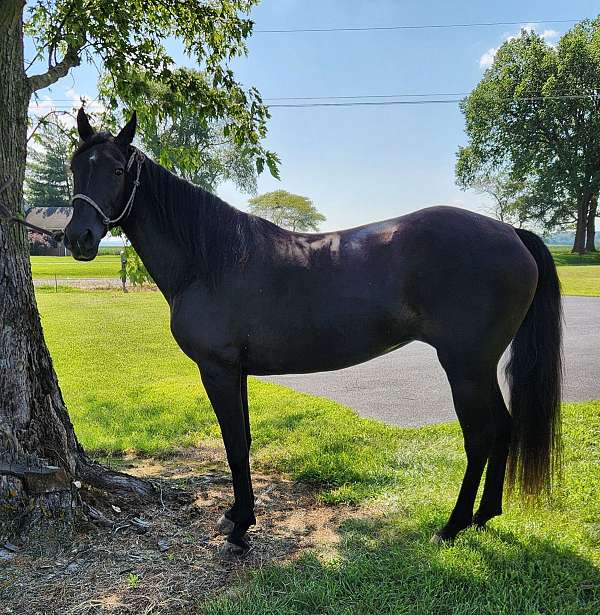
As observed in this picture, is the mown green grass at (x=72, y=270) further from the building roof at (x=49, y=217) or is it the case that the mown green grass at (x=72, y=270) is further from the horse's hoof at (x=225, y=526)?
the horse's hoof at (x=225, y=526)

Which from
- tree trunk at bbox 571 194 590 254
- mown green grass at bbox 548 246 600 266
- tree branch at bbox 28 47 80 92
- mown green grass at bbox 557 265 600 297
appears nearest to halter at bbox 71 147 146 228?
tree branch at bbox 28 47 80 92

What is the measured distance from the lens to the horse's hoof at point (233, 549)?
8.20 feet

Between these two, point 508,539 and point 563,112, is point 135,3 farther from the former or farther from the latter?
point 563,112

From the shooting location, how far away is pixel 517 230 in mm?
2621

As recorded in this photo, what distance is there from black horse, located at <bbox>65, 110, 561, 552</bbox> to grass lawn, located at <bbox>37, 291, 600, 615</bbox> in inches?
10.0

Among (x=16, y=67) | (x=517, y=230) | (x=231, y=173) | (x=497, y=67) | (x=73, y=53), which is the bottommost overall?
(x=517, y=230)

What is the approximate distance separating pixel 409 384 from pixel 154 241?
4.73 metres

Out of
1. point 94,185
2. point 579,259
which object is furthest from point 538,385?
point 579,259

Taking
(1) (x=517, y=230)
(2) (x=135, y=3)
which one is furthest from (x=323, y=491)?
(2) (x=135, y=3)

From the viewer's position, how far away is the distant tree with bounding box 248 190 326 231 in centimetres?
7144

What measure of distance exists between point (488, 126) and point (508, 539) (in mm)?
41251

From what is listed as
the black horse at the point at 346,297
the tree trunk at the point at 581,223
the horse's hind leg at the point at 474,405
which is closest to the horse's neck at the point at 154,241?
the black horse at the point at 346,297

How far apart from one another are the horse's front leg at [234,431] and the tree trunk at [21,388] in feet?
3.21

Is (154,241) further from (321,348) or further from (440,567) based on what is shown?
(440,567)
